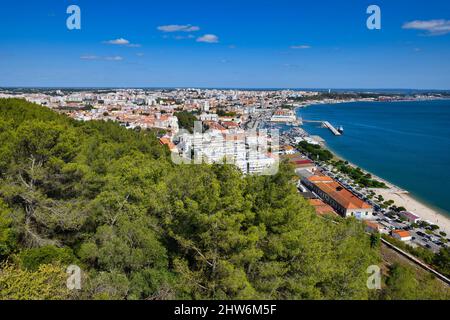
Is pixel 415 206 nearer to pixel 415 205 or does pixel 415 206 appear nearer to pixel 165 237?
pixel 415 205

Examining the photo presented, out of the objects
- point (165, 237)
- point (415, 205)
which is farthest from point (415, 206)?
point (165, 237)

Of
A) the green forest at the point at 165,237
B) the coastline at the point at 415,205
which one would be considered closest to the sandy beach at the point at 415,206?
the coastline at the point at 415,205

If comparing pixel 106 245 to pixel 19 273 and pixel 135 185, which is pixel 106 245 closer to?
pixel 19 273

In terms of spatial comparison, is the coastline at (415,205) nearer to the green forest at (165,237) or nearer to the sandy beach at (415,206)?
the sandy beach at (415,206)

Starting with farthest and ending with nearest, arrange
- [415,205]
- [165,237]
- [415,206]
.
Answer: [415,205], [415,206], [165,237]

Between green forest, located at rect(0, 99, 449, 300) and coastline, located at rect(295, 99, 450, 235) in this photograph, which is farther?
coastline, located at rect(295, 99, 450, 235)

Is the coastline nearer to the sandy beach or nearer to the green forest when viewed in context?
the sandy beach

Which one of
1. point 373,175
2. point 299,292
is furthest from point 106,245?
point 373,175

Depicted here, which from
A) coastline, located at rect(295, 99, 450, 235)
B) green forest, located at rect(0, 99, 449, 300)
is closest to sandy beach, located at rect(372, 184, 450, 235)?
coastline, located at rect(295, 99, 450, 235)
